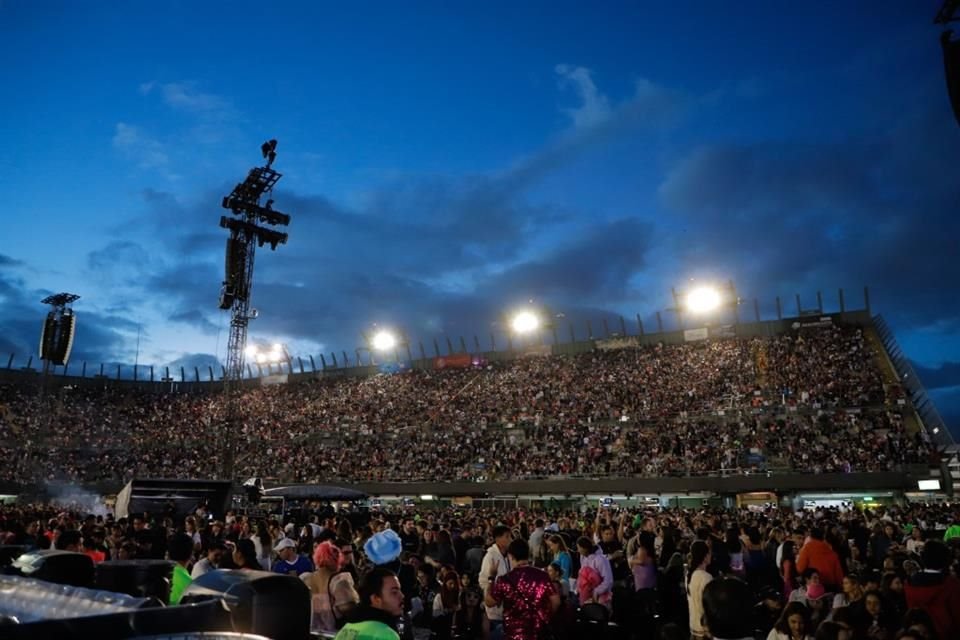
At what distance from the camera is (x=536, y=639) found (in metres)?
4.69

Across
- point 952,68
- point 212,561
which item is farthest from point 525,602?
point 952,68

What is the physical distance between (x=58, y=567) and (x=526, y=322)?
151ft

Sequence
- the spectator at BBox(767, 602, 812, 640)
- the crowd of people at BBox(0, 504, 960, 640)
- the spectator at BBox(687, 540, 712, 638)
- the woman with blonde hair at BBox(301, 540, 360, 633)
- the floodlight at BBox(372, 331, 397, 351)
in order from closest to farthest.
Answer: the crowd of people at BBox(0, 504, 960, 640)
the woman with blonde hair at BBox(301, 540, 360, 633)
the spectator at BBox(767, 602, 812, 640)
the spectator at BBox(687, 540, 712, 638)
the floodlight at BBox(372, 331, 397, 351)

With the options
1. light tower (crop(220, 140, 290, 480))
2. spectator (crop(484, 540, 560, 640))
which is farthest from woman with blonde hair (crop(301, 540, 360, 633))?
light tower (crop(220, 140, 290, 480))

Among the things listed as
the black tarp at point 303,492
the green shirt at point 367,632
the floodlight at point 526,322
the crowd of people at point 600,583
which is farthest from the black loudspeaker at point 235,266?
the green shirt at point 367,632

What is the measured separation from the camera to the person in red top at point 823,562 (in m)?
7.34

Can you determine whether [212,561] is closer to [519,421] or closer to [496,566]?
[496,566]

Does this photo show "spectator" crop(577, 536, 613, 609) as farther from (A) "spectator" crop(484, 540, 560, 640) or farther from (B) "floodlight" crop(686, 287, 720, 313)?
(B) "floodlight" crop(686, 287, 720, 313)

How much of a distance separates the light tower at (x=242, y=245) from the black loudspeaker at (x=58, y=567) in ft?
91.4

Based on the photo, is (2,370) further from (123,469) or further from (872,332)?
(872,332)

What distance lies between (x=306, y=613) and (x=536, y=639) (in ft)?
7.91

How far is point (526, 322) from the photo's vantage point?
161ft

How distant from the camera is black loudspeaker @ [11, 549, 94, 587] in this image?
12.1 feet

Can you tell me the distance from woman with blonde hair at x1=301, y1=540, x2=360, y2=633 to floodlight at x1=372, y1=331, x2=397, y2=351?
47.9m
